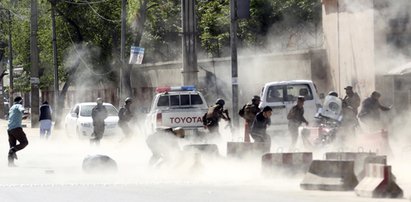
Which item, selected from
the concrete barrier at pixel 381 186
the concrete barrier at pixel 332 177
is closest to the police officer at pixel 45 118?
the concrete barrier at pixel 332 177

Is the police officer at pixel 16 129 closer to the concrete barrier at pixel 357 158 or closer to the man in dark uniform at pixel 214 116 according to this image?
the man in dark uniform at pixel 214 116

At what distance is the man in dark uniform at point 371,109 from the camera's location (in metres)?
24.2

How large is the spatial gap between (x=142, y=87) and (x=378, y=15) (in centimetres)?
2422

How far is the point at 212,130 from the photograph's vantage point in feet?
83.5

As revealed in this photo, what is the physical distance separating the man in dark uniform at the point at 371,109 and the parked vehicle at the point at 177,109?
581 centimetres

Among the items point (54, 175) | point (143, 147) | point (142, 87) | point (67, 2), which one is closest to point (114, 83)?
point (142, 87)

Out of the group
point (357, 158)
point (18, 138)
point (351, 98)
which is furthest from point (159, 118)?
point (357, 158)

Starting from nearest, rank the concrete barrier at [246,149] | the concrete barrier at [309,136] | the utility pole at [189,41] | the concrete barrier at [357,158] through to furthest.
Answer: the concrete barrier at [357,158] → the concrete barrier at [246,149] → the concrete barrier at [309,136] → the utility pole at [189,41]

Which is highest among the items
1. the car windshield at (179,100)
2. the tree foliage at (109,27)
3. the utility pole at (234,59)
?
the tree foliage at (109,27)

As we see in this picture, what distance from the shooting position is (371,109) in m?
24.3

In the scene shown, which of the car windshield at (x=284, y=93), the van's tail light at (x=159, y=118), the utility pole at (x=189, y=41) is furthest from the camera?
the utility pole at (x=189, y=41)

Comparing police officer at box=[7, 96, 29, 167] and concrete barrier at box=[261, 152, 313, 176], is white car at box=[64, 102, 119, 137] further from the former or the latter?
concrete barrier at box=[261, 152, 313, 176]

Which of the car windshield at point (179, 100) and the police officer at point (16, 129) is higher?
the car windshield at point (179, 100)

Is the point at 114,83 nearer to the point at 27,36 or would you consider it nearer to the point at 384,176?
the point at 27,36
